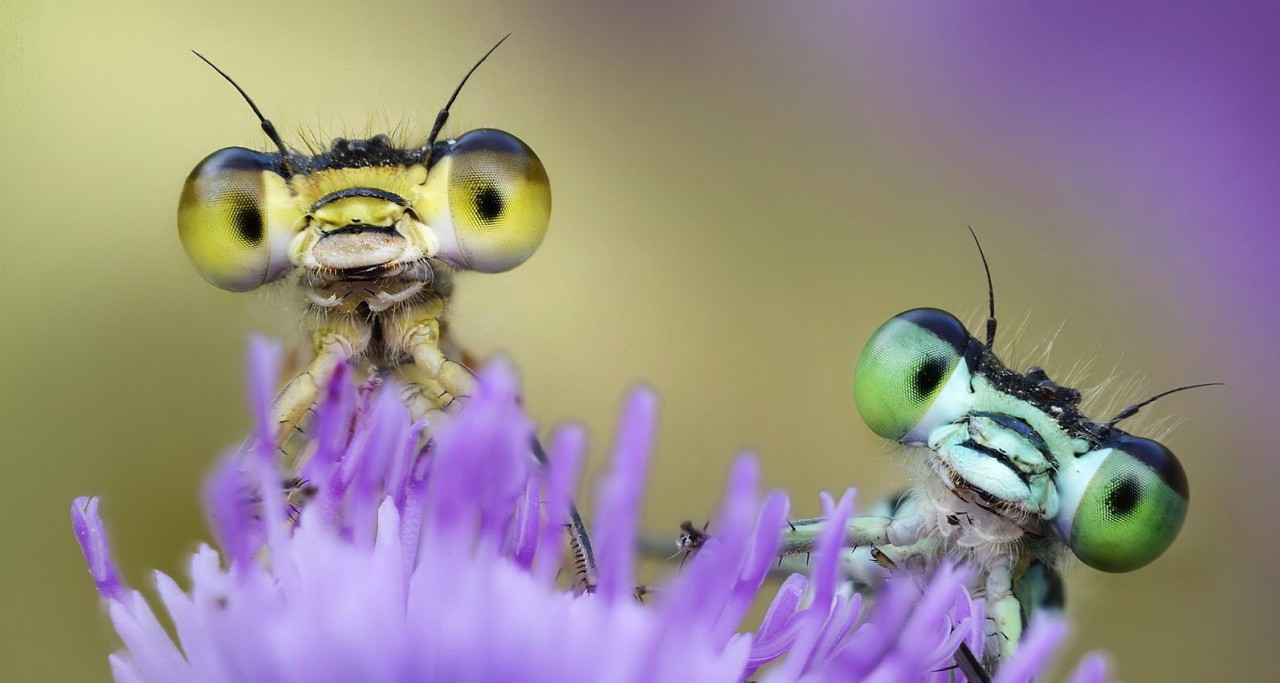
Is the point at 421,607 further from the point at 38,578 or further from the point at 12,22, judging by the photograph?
the point at 38,578

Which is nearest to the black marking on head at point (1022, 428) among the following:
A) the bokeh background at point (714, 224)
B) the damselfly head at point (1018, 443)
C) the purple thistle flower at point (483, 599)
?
the damselfly head at point (1018, 443)

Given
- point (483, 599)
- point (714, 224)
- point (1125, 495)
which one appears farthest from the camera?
point (714, 224)

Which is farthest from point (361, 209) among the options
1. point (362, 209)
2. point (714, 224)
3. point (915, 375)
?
point (714, 224)

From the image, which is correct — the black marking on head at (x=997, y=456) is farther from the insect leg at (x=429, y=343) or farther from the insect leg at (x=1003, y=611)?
the insect leg at (x=429, y=343)

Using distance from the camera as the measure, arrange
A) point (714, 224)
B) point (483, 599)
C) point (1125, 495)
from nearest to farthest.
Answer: point (483, 599) → point (1125, 495) → point (714, 224)

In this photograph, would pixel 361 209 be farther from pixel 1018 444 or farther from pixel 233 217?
pixel 1018 444

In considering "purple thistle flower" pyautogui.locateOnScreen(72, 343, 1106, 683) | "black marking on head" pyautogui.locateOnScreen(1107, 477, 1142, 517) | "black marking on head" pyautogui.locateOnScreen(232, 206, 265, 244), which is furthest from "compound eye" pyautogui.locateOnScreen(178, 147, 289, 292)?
"black marking on head" pyautogui.locateOnScreen(1107, 477, 1142, 517)

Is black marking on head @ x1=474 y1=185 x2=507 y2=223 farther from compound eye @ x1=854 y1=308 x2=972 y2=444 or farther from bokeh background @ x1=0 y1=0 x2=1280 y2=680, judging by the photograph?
bokeh background @ x1=0 y1=0 x2=1280 y2=680

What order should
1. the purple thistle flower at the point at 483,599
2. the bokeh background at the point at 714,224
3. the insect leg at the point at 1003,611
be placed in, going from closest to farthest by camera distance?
the purple thistle flower at the point at 483,599
the insect leg at the point at 1003,611
the bokeh background at the point at 714,224
